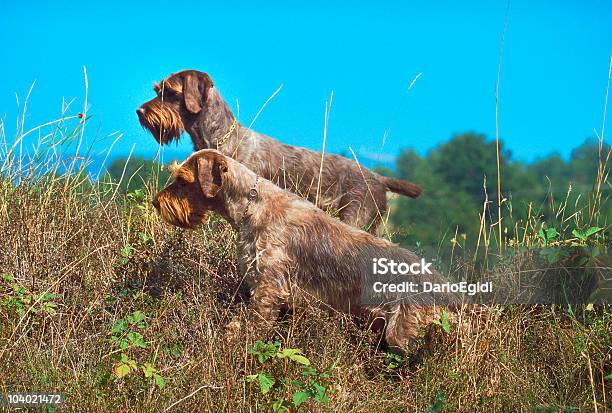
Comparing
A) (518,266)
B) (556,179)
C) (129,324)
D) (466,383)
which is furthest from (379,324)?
(556,179)

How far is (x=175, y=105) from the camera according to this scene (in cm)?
938

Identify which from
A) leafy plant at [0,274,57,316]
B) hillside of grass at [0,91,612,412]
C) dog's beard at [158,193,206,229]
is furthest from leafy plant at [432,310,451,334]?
leafy plant at [0,274,57,316]

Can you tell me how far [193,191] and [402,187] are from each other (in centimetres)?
339

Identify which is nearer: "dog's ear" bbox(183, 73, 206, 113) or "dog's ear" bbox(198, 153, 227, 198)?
"dog's ear" bbox(198, 153, 227, 198)

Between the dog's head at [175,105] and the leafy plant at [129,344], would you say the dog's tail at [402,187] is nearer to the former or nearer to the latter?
the dog's head at [175,105]

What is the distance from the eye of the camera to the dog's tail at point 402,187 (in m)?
9.53

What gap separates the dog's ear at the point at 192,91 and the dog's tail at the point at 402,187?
2371mm

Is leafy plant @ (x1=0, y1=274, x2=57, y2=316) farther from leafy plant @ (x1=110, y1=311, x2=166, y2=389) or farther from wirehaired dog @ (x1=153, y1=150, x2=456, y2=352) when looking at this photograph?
wirehaired dog @ (x1=153, y1=150, x2=456, y2=352)

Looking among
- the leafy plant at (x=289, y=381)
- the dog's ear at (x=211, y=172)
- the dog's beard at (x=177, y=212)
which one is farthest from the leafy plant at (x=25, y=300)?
the leafy plant at (x=289, y=381)

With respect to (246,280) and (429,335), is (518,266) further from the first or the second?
(246,280)

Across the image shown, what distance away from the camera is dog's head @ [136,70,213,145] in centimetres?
926

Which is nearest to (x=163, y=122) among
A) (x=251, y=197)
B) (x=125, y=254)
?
(x=125, y=254)

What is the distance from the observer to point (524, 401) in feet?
18.9

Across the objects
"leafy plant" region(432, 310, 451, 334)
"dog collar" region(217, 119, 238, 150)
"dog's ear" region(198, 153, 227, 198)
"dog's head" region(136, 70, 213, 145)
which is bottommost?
"leafy plant" region(432, 310, 451, 334)
